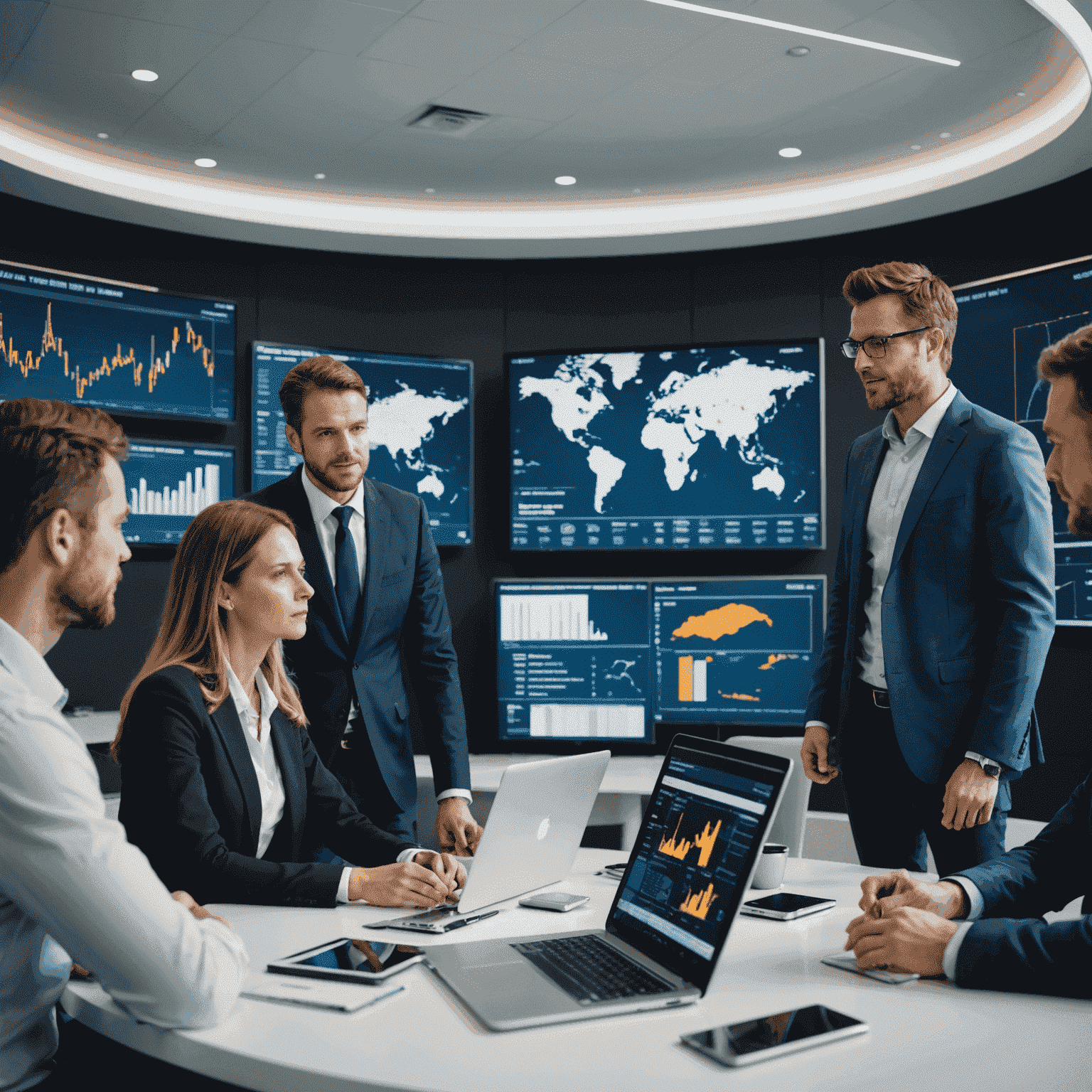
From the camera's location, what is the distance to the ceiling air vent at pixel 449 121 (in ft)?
11.5

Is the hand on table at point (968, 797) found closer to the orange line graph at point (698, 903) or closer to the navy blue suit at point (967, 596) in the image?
the navy blue suit at point (967, 596)

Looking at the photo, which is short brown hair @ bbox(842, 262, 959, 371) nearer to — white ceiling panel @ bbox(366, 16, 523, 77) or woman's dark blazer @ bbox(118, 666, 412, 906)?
white ceiling panel @ bbox(366, 16, 523, 77)

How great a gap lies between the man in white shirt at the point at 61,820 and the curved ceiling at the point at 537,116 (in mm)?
2002

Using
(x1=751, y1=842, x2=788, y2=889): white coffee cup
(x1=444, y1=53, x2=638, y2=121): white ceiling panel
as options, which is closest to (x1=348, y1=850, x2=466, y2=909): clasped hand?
(x1=751, y1=842, x2=788, y2=889): white coffee cup

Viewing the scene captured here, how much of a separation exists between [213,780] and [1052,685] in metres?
2.98

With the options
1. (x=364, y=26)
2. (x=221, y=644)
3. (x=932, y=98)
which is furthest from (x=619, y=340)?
(x=221, y=644)

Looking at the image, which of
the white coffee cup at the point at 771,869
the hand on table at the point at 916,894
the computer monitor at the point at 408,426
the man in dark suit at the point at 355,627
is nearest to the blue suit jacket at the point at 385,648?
the man in dark suit at the point at 355,627

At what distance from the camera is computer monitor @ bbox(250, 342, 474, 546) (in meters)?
4.25

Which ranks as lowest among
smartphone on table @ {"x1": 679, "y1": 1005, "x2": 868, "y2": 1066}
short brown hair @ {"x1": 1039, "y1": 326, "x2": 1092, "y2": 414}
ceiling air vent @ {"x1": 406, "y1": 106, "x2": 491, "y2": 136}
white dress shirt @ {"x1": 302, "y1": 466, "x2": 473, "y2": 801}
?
smartphone on table @ {"x1": 679, "y1": 1005, "x2": 868, "y2": 1066}

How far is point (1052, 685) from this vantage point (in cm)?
372

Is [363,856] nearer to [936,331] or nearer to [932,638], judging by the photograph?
[932,638]

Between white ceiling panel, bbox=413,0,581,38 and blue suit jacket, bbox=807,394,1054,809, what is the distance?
1513mm

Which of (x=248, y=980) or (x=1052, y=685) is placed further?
(x=1052, y=685)

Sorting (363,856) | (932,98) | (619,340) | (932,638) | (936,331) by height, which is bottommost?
(363,856)
